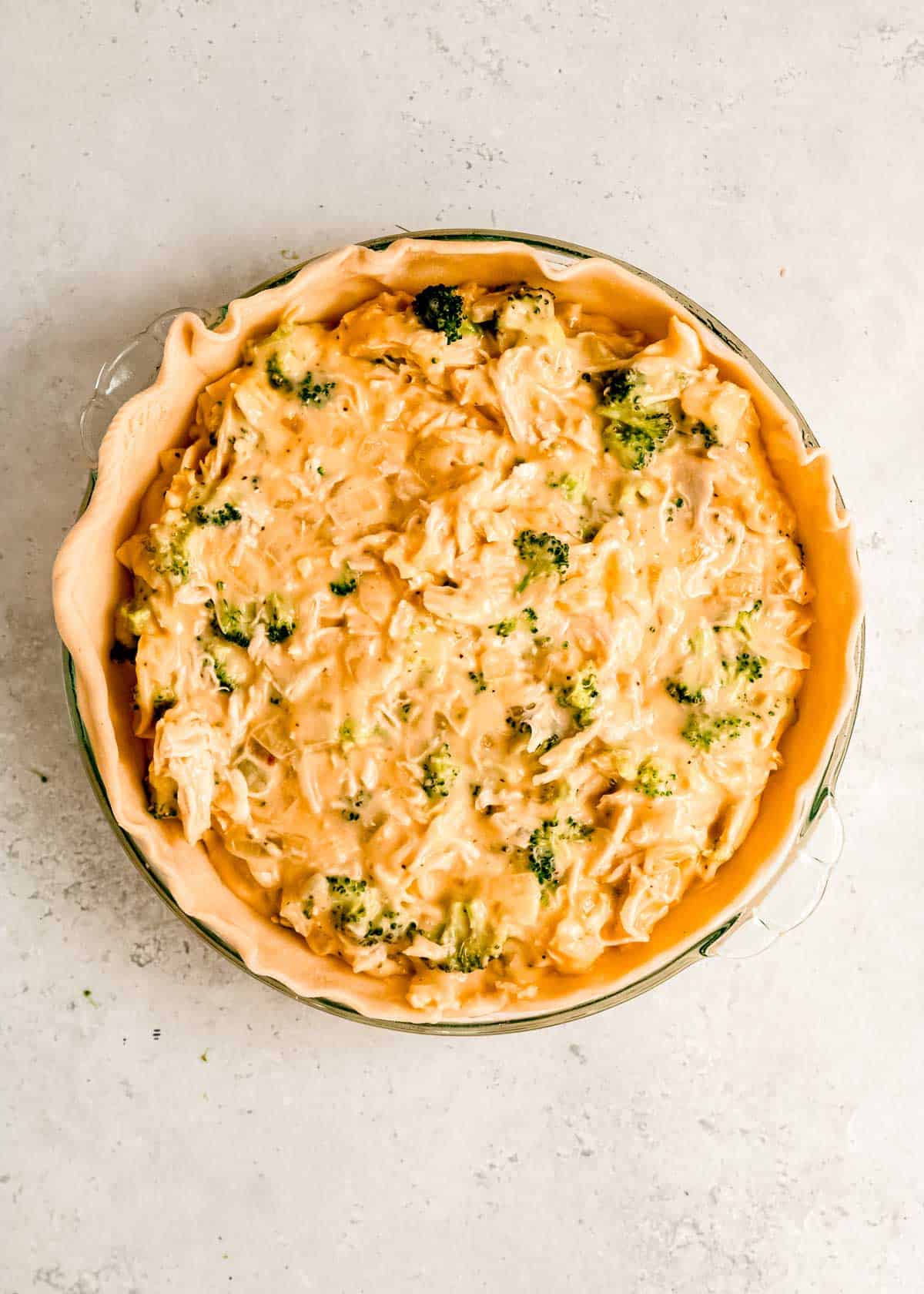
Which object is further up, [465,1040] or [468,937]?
[468,937]

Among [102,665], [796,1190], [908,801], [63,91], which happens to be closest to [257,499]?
[102,665]

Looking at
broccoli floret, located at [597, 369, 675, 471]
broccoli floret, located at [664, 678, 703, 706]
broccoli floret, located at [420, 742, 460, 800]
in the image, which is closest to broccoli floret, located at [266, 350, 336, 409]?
broccoli floret, located at [597, 369, 675, 471]

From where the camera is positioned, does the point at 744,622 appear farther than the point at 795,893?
Answer: No

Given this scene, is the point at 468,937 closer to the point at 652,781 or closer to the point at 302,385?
the point at 652,781

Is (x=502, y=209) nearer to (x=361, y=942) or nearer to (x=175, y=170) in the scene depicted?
(x=175, y=170)

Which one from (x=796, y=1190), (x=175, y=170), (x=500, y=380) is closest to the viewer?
(x=500, y=380)

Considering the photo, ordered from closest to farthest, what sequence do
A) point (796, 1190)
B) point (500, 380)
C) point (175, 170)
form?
point (500, 380), point (175, 170), point (796, 1190)

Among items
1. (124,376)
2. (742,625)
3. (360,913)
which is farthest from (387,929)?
(124,376)
